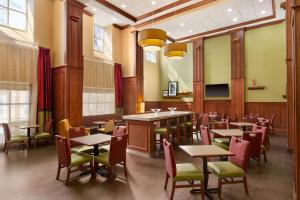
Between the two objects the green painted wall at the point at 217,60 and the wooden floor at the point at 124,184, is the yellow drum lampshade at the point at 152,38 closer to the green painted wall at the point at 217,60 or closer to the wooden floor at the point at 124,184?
the wooden floor at the point at 124,184

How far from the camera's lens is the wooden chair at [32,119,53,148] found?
5914mm

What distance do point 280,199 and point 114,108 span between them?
25.0 ft

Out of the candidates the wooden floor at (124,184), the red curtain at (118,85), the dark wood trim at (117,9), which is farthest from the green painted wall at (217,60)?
the wooden floor at (124,184)

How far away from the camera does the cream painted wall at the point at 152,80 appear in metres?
11.2

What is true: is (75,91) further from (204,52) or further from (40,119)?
(204,52)

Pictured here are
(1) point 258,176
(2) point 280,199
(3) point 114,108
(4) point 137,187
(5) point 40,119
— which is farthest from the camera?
(3) point 114,108

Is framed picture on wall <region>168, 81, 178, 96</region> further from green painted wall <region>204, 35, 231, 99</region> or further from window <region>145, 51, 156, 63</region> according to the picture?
green painted wall <region>204, 35, 231, 99</region>

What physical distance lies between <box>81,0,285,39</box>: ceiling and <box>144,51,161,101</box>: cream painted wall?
8.68ft

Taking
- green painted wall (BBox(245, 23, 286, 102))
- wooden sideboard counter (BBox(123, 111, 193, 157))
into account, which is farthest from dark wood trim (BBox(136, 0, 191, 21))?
wooden sideboard counter (BBox(123, 111, 193, 157))

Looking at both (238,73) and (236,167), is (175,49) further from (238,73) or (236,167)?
(238,73)

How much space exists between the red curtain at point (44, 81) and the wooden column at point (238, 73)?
799 cm

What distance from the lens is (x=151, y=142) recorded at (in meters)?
4.98

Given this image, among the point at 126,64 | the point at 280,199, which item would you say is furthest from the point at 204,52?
the point at 280,199

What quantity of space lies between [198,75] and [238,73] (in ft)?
6.60
